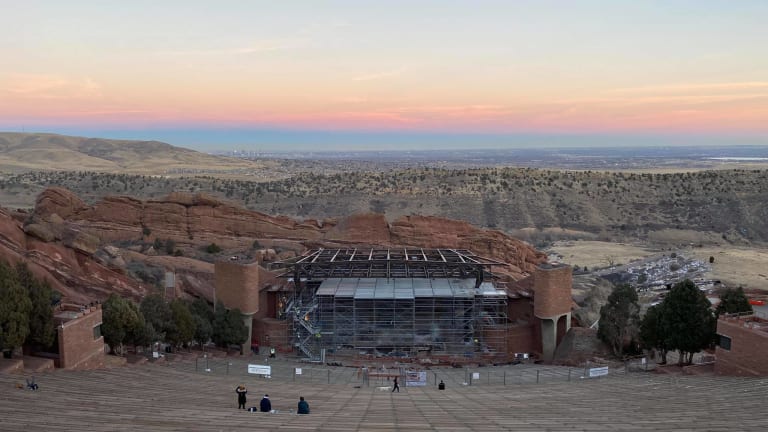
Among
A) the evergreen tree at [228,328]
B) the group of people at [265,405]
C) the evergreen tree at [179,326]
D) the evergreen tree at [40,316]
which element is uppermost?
the evergreen tree at [40,316]

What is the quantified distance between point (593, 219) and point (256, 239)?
61.9m

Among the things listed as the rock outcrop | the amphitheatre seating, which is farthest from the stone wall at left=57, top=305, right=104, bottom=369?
the rock outcrop

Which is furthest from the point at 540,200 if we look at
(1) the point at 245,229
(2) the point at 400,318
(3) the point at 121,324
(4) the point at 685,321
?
(3) the point at 121,324

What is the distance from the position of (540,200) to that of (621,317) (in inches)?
2791

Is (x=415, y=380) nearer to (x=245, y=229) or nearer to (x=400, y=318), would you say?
(x=400, y=318)

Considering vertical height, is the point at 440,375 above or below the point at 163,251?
below

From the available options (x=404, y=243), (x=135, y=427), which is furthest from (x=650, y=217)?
(x=135, y=427)

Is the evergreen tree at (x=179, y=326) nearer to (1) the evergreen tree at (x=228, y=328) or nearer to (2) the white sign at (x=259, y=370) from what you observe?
(1) the evergreen tree at (x=228, y=328)

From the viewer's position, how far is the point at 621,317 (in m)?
36.0

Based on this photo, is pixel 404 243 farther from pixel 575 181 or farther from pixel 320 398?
pixel 575 181

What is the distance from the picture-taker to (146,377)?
80.5ft

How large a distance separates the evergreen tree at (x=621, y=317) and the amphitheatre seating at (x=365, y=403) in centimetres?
614

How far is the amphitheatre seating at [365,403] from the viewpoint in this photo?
16.0 metres

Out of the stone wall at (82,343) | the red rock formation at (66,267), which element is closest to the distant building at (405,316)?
the red rock formation at (66,267)
